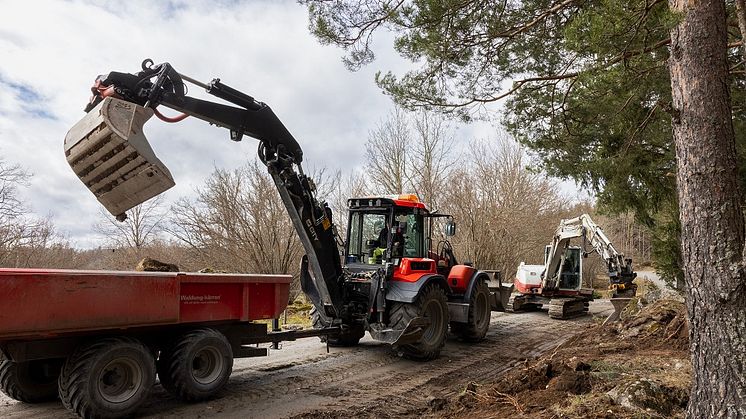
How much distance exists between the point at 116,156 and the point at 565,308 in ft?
37.7

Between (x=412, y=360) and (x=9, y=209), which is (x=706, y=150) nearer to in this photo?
(x=412, y=360)

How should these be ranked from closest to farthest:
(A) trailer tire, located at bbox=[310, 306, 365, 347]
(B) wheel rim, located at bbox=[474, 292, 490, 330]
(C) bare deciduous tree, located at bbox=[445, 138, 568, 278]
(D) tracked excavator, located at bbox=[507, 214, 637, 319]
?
1. (A) trailer tire, located at bbox=[310, 306, 365, 347]
2. (B) wheel rim, located at bbox=[474, 292, 490, 330]
3. (D) tracked excavator, located at bbox=[507, 214, 637, 319]
4. (C) bare deciduous tree, located at bbox=[445, 138, 568, 278]

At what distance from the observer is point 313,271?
7203mm

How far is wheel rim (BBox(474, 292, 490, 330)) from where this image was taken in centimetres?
930

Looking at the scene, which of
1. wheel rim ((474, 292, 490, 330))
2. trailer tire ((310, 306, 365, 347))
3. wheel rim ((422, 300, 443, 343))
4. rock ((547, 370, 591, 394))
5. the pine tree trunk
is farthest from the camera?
wheel rim ((474, 292, 490, 330))

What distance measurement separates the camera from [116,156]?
459 centimetres

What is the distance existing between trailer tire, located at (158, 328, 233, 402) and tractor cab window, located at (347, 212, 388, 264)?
316cm

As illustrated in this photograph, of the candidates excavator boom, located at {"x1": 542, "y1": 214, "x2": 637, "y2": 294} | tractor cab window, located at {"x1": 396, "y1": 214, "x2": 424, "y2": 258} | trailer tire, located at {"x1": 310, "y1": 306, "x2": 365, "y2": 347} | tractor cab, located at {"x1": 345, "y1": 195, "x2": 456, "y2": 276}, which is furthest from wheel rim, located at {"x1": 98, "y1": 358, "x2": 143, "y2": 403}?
excavator boom, located at {"x1": 542, "y1": 214, "x2": 637, "y2": 294}

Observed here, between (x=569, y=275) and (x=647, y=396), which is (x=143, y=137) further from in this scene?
(x=569, y=275)

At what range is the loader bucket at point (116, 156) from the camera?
14.9ft

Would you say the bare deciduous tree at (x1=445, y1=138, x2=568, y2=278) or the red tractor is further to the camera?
the bare deciduous tree at (x1=445, y1=138, x2=568, y2=278)

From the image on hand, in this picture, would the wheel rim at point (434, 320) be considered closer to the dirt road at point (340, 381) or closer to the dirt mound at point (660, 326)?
the dirt road at point (340, 381)

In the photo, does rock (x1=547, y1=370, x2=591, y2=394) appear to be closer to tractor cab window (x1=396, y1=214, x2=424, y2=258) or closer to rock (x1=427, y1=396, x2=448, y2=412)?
rock (x1=427, y1=396, x2=448, y2=412)

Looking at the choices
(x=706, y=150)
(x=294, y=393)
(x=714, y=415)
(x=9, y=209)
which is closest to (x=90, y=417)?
(x=294, y=393)
